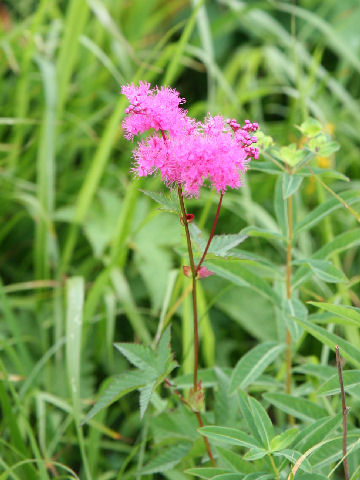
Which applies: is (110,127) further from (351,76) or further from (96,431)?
(351,76)

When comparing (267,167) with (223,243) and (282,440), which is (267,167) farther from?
(282,440)

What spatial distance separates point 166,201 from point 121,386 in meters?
0.23

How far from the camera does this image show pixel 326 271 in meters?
0.74

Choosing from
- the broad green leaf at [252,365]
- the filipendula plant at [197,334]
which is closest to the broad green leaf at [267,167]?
the filipendula plant at [197,334]

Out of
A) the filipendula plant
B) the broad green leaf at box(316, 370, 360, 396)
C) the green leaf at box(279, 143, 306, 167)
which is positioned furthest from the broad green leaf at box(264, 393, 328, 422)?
the green leaf at box(279, 143, 306, 167)

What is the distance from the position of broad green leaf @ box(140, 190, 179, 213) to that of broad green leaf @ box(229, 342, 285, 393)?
0.26 metres

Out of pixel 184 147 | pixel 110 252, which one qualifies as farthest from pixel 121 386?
pixel 110 252

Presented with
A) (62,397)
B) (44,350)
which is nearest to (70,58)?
(44,350)

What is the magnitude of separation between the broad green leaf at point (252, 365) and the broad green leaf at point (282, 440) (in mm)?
100

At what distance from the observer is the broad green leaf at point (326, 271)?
719 millimetres

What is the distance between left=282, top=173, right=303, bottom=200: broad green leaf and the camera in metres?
0.72

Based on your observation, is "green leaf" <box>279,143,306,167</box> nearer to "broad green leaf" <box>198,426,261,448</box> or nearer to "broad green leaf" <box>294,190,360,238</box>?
"broad green leaf" <box>294,190,360,238</box>

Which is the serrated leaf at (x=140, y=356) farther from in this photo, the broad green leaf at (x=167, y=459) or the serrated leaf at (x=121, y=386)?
the broad green leaf at (x=167, y=459)

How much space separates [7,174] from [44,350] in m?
0.47
